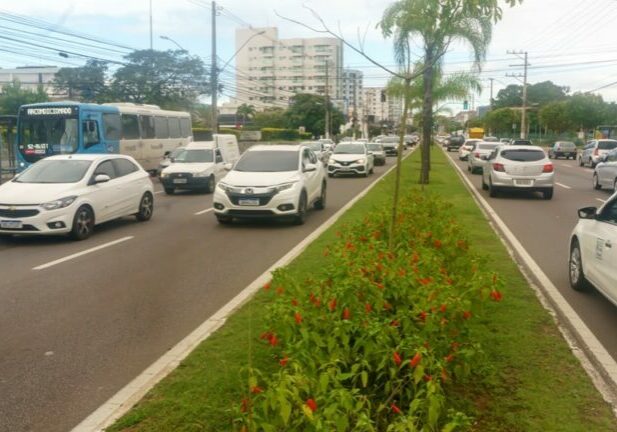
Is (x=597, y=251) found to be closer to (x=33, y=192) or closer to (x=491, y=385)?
(x=491, y=385)

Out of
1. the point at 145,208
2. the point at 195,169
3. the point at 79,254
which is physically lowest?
the point at 79,254

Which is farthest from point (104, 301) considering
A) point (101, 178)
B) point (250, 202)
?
point (250, 202)

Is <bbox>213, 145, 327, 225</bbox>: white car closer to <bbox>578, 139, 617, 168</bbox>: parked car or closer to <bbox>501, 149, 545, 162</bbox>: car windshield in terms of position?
<bbox>501, 149, 545, 162</bbox>: car windshield

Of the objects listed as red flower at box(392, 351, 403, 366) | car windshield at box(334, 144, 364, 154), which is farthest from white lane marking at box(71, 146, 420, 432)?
car windshield at box(334, 144, 364, 154)

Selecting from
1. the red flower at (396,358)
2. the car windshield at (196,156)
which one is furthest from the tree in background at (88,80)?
the red flower at (396,358)

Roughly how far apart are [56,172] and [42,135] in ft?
38.9

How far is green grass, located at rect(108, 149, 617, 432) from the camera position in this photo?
4.08 m

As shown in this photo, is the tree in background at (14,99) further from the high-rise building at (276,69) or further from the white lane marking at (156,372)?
the high-rise building at (276,69)

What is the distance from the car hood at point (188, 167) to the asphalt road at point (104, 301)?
7750 mm

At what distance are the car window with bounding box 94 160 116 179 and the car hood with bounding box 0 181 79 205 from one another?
2.85 feet

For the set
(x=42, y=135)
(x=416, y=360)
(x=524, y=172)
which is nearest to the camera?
(x=416, y=360)

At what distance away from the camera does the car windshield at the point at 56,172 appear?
12547 mm

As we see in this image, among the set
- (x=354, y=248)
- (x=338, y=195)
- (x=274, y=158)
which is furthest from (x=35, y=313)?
(x=338, y=195)

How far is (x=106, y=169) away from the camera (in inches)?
528
